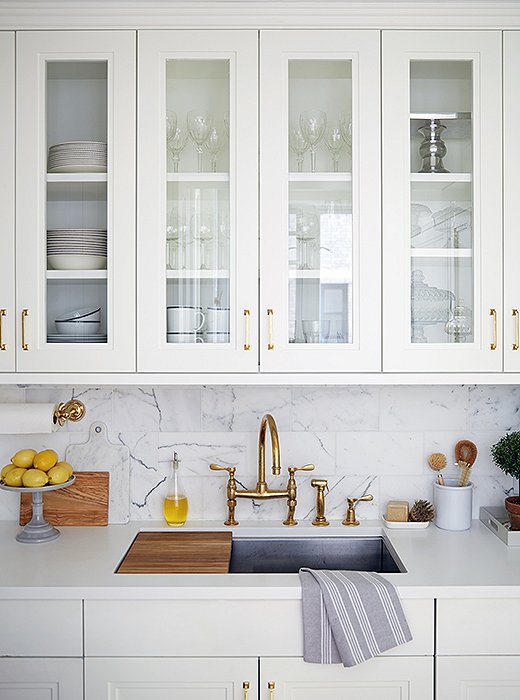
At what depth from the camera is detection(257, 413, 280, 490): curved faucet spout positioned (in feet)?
6.56

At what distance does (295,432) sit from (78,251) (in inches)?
35.9

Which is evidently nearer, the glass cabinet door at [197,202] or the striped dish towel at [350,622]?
the striped dish towel at [350,622]

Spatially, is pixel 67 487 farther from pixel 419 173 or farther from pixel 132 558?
pixel 419 173

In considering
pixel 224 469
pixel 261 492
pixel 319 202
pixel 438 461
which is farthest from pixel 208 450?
pixel 319 202

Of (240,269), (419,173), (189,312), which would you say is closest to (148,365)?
(189,312)

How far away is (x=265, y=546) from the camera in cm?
221

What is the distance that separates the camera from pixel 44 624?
175 cm

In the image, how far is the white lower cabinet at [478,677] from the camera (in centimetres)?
177

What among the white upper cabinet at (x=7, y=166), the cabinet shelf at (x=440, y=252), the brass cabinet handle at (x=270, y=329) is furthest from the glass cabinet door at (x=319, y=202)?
the white upper cabinet at (x=7, y=166)

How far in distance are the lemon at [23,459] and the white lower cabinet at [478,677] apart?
4.30ft

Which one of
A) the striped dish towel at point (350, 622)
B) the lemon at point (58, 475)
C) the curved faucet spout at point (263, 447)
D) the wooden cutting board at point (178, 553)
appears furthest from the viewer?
the lemon at point (58, 475)

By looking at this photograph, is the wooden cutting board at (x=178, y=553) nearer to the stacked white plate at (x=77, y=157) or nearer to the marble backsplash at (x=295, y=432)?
the marble backsplash at (x=295, y=432)

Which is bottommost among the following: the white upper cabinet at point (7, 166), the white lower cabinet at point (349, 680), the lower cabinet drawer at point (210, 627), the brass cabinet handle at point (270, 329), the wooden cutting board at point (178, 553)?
the white lower cabinet at point (349, 680)

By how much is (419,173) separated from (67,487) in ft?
4.80
